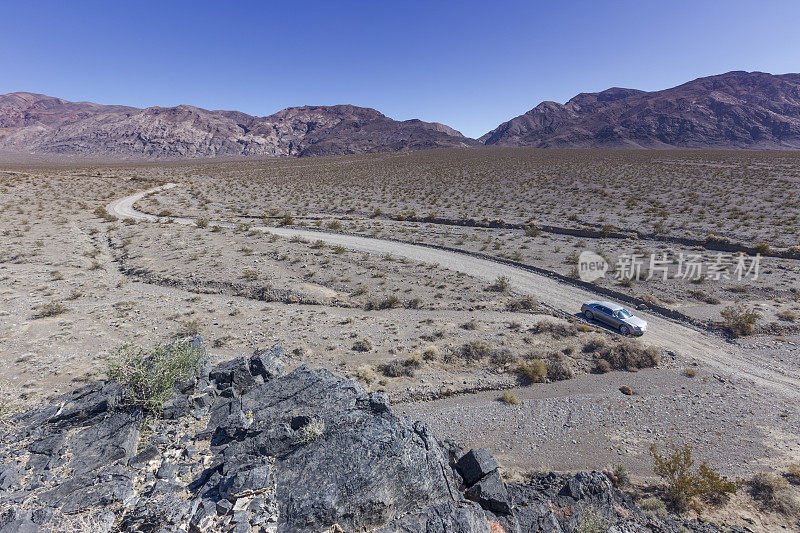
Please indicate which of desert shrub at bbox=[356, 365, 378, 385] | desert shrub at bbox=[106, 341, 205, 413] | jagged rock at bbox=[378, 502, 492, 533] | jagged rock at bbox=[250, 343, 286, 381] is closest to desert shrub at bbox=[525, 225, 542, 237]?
desert shrub at bbox=[356, 365, 378, 385]

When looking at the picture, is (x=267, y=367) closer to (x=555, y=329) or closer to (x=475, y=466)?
(x=475, y=466)

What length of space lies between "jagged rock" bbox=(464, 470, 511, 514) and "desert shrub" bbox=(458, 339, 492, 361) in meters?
6.69

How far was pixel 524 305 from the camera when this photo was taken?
18.7 m

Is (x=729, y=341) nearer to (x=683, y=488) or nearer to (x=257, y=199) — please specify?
(x=683, y=488)

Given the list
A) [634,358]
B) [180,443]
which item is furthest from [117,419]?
[634,358]

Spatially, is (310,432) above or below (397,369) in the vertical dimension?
above

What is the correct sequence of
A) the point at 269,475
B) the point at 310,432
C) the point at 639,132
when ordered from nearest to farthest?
the point at 269,475 → the point at 310,432 → the point at 639,132

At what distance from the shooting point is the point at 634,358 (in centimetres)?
1391

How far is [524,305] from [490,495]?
1307 cm

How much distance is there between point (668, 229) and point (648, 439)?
2774 centimetres

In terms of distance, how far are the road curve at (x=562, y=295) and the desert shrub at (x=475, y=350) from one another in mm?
7050

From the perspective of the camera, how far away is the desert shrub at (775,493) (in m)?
7.94

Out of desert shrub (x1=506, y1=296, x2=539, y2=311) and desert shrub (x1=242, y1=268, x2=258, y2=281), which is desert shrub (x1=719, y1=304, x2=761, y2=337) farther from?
desert shrub (x1=242, y1=268, x2=258, y2=281)

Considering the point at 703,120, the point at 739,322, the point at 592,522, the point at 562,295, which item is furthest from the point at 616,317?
the point at 703,120
